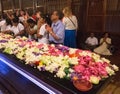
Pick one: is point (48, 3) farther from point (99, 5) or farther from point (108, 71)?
point (108, 71)

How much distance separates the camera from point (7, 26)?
5258 millimetres

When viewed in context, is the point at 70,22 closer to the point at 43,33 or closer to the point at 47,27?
the point at 43,33

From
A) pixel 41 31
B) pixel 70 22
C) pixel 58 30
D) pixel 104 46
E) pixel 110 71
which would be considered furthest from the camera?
pixel 104 46

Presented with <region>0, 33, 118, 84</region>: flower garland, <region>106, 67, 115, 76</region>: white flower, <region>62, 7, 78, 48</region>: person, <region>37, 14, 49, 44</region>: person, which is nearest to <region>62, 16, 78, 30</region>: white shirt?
<region>62, 7, 78, 48</region>: person

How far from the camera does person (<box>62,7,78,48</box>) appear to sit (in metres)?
4.25

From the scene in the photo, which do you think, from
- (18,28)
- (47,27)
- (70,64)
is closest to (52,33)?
(47,27)

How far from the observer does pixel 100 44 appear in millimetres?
5488

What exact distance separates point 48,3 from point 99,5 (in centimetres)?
201

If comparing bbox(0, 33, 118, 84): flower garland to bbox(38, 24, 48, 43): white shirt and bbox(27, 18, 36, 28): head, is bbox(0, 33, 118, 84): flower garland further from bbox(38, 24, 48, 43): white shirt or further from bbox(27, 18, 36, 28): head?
bbox(27, 18, 36, 28): head

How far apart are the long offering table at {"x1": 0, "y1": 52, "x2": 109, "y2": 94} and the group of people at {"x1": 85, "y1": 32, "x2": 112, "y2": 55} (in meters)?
3.47

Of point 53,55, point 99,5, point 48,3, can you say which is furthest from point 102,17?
point 53,55

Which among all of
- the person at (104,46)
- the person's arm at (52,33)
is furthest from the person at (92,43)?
the person's arm at (52,33)

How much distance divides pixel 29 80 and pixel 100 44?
403 centimetres

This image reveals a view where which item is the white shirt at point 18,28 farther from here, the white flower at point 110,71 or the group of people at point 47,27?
the white flower at point 110,71
